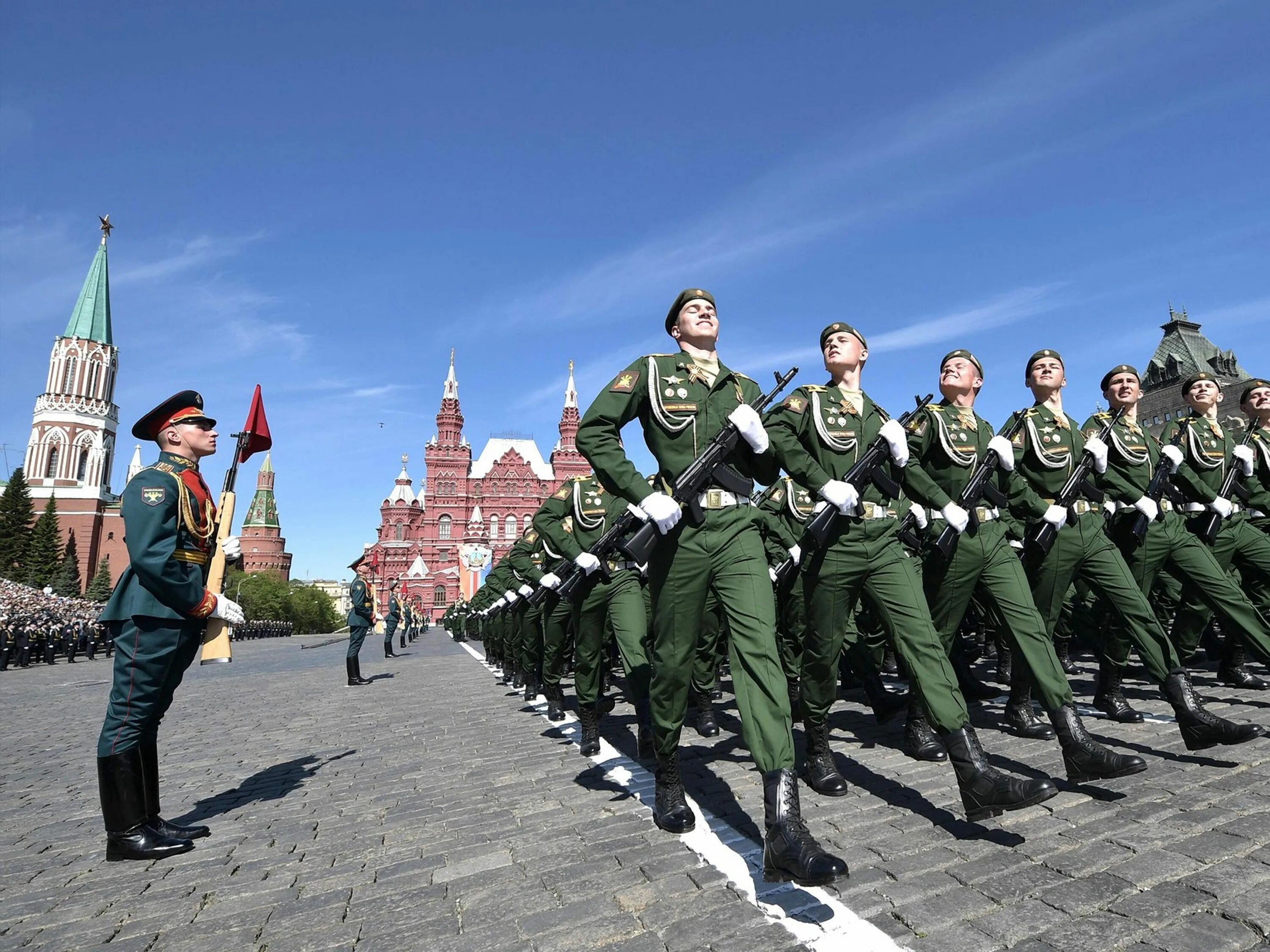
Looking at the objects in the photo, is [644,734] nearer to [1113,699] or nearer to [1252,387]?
[1113,699]

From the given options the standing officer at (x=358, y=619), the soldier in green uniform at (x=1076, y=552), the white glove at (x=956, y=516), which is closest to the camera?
the soldier in green uniform at (x=1076, y=552)

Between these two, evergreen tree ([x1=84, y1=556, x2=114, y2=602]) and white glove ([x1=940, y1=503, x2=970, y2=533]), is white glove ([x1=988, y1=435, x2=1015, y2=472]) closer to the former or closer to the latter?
white glove ([x1=940, y1=503, x2=970, y2=533])

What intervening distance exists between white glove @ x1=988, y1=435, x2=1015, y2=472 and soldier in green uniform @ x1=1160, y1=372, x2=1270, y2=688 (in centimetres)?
225

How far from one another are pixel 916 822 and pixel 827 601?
1187 mm

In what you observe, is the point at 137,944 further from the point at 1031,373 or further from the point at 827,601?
the point at 1031,373

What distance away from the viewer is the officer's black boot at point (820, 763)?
13.9 ft

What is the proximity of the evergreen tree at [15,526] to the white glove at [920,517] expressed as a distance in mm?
82152

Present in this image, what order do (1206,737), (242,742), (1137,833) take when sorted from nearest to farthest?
(1137,833) → (1206,737) → (242,742)

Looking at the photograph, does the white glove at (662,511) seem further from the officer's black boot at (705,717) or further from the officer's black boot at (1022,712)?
the officer's black boot at (705,717)

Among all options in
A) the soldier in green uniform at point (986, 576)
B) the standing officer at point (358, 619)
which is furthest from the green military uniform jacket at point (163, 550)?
the standing officer at point (358, 619)

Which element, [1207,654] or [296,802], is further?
[1207,654]

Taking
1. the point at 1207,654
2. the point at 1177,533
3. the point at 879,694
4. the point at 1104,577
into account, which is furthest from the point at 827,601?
the point at 1207,654

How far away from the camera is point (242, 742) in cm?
720

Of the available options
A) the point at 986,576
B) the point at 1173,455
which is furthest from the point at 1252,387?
the point at 986,576
